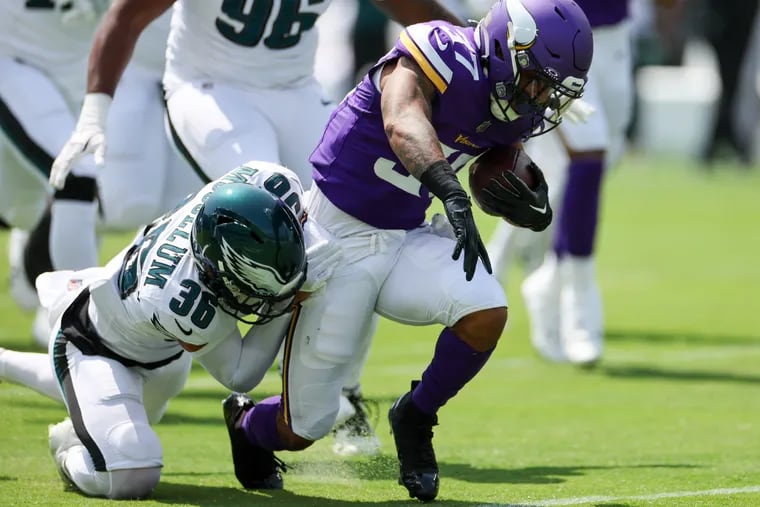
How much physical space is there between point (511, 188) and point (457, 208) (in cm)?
48

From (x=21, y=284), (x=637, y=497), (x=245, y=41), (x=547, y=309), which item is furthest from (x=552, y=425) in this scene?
(x=21, y=284)

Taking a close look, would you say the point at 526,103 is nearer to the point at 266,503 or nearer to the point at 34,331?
the point at 266,503

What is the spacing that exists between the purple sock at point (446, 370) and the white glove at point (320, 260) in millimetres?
382

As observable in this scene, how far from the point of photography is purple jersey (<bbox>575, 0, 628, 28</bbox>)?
7.54 meters

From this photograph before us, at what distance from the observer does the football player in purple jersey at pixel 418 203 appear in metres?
4.40

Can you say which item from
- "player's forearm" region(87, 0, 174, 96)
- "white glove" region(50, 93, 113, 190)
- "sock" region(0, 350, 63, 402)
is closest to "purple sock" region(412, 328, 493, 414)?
"sock" region(0, 350, 63, 402)

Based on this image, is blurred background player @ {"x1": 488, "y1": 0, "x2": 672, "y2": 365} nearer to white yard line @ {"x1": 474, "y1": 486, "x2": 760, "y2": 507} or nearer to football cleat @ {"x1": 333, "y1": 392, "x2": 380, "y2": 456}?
football cleat @ {"x1": 333, "y1": 392, "x2": 380, "y2": 456}

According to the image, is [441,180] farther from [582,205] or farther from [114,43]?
[582,205]

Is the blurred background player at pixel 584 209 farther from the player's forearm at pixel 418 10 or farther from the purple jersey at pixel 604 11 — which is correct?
the player's forearm at pixel 418 10

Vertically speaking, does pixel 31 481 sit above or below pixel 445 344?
below

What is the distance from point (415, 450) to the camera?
15.0 ft

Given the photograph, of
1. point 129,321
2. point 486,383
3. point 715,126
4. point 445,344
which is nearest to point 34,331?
point 486,383

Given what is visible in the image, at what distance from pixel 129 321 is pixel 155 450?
0.39m

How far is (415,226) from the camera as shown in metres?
4.75
